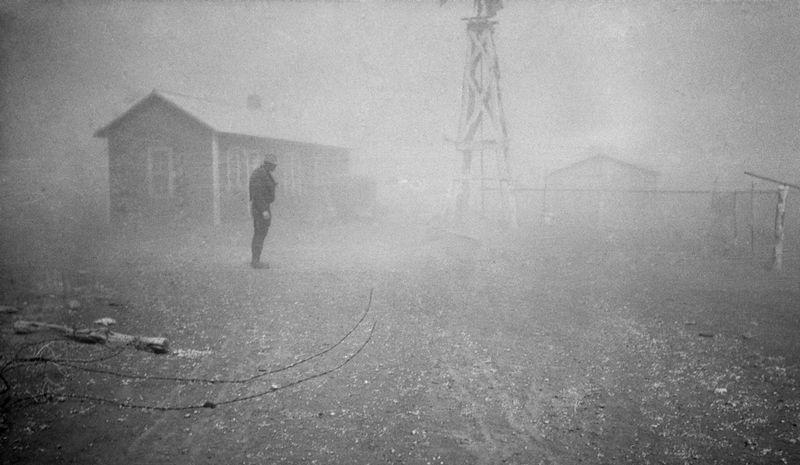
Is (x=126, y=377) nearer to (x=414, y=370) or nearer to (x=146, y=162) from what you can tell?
(x=414, y=370)

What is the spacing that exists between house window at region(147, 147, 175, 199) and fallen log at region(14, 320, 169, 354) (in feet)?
39.4

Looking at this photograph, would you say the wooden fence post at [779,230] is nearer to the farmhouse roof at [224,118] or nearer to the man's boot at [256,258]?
the man's boot at [256,258]

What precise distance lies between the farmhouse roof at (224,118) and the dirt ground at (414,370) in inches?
345

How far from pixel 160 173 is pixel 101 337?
13032 mm

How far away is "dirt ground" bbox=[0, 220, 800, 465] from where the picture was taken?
130 inches

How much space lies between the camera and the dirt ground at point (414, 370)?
3297 millimetres

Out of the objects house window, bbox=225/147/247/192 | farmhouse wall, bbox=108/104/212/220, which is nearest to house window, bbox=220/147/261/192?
house window, bbox=225/147/247/192

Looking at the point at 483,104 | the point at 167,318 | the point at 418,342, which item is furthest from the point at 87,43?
the point at 418,342

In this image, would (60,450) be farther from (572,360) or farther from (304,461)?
(572,360)

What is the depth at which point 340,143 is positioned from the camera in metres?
26.0

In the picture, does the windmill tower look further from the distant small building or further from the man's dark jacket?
the man's dark jacket

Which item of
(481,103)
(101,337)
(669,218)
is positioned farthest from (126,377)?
(669,218)

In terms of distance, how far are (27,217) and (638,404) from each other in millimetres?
19385

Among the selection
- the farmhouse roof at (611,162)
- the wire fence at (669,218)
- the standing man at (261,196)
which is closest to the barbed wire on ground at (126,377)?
the standing man at (261,196)
